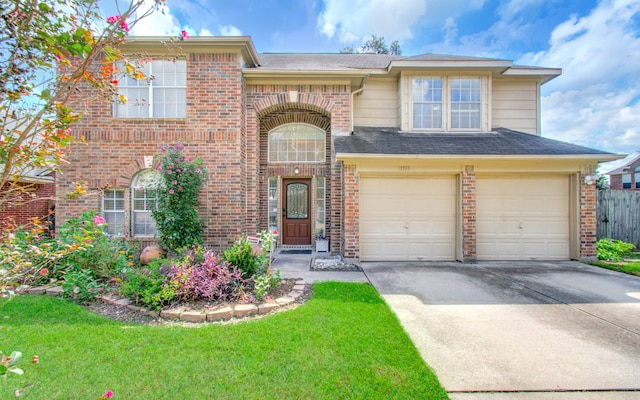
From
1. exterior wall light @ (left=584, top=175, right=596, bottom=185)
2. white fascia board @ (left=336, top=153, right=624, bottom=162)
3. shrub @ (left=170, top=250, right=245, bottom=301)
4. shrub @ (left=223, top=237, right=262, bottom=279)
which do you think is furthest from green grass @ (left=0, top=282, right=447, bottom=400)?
exterior wall light @ (left=584, top=175, right=596, bottom=185)

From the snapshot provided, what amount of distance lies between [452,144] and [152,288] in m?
7.54

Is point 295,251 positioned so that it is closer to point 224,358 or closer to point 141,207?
point 141,207

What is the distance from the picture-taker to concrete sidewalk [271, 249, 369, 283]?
229 inches

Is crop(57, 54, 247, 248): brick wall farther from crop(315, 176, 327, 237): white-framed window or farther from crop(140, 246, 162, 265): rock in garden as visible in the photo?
crop(315, 176, 327, 237): white-framed window

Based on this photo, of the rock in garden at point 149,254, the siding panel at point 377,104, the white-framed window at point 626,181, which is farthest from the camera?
the white-framed window at point 626,181

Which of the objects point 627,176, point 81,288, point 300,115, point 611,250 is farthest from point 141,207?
point 627,176

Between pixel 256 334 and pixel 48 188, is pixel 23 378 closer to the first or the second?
pixel 256 334

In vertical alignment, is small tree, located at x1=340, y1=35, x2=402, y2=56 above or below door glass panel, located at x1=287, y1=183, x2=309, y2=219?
above

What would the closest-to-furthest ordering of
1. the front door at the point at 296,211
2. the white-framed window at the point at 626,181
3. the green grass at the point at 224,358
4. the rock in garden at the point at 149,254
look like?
the green grass at the point at 224,358 → the rock in garden at the point at 149,254 → the front door at the point at 296,211 → the white-framed window at the point at 626,181

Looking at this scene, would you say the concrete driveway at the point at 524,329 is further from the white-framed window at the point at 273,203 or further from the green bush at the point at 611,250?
the white-framed window at the point at 273,203

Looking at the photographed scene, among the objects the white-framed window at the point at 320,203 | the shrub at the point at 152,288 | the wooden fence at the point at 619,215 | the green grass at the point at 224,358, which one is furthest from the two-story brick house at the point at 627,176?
the shrub at the point at 152,288

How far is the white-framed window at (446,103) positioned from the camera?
8.70 metres

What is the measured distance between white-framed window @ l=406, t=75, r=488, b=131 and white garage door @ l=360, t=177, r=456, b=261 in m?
2.14

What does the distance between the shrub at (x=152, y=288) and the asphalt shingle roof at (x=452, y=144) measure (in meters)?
4.60
